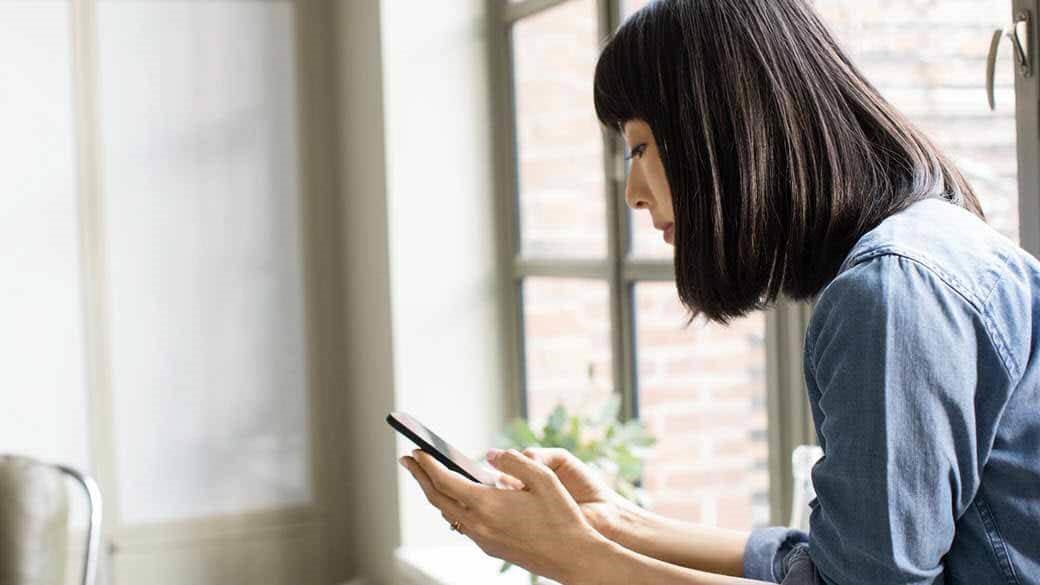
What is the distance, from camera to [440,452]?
4.69 ft

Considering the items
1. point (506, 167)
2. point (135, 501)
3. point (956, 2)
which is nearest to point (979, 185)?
point (956, 2)

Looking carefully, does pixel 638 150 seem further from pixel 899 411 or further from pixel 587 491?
pixel 587 491

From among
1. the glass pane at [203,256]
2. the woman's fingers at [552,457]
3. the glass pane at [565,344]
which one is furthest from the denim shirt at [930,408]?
the glass pane at [203,256]

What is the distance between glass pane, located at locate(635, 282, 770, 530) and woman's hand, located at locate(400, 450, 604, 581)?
3.30 feet

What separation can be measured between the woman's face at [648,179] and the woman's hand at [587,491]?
413 mm

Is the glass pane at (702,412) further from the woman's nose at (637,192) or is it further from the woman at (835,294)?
the woman's nose at (637,192)

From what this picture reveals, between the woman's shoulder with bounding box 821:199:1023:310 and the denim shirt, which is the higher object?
the woman's shoulder with bounding box 821:199:1023:310

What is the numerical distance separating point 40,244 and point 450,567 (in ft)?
4.00

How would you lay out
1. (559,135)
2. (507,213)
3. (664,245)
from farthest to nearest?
(507,213), (559,135), (664,245)

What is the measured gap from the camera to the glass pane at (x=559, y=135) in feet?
9.34

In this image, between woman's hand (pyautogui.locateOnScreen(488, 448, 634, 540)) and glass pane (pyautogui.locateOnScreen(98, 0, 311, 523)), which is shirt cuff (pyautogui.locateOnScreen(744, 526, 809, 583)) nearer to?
woman's hand (pyautogui.locateOnScreen(488, 448, 634, 540))

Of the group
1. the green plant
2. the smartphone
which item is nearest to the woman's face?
the smartphone

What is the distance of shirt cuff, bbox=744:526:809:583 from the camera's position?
1412mm

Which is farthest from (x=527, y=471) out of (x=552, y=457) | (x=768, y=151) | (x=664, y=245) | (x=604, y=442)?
(x=664, y=245)
